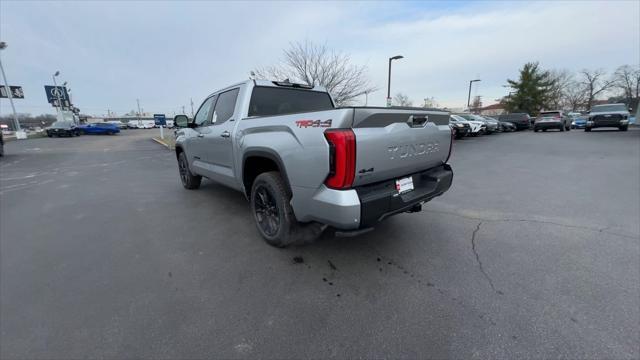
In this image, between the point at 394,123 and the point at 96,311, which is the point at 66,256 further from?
the point at 394,123

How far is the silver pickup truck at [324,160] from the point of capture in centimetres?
220

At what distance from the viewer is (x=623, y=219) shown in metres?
3.80

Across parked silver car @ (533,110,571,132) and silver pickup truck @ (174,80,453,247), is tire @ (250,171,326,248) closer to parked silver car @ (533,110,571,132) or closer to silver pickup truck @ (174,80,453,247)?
silver pickup truck @ (174,80,453,247)

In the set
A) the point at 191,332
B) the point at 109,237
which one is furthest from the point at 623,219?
the point at 109,237

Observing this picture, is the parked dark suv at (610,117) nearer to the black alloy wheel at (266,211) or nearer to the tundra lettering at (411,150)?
the tundra lettering at (411,150)

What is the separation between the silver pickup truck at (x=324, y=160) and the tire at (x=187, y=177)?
2049 mm

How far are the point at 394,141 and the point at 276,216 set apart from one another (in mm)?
1565

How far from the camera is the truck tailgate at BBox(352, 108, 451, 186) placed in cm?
220

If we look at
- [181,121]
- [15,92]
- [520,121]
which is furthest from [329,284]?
[15,92]

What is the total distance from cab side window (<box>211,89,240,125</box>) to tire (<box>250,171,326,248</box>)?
1.32 metres

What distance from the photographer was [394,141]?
7.89 feet

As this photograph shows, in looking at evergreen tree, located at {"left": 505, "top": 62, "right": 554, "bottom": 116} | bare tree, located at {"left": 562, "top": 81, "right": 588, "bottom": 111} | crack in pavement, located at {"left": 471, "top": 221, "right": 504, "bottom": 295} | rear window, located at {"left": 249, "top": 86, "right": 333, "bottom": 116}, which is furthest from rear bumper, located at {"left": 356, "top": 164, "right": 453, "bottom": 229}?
bare tree, located at {"left": 562, "top": 81, "right": 588, "bottom": 111}

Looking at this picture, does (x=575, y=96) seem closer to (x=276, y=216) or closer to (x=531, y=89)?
(x=531, y=89)

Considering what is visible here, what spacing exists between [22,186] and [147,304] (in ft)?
24.2
